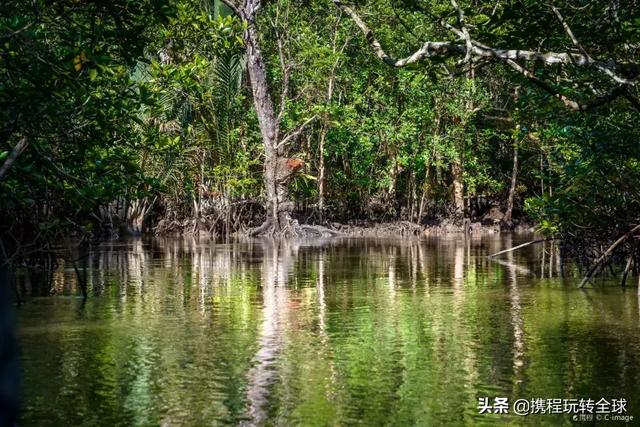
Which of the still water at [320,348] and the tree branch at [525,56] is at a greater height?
the tree branch at [525,56]

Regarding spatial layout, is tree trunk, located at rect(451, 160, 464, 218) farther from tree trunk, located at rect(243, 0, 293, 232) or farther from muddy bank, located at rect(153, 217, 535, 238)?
tree trunk, located at rect(243, 0, 293, 232)

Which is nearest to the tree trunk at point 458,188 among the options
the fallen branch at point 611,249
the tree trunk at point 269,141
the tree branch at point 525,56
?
the tree trunk at point 269,141

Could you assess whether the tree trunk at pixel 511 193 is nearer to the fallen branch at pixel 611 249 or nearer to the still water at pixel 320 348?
the still water at pixel 320 348

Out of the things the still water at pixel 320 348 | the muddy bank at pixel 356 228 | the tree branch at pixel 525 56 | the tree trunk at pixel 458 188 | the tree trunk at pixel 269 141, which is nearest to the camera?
the still water at pixel 320 348

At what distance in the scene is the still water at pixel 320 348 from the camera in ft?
20.6

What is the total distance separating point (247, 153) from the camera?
3578 centimetres

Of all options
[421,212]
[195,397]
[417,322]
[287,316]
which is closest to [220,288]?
[287,316]

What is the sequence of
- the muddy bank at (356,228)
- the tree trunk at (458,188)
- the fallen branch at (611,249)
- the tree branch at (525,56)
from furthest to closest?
the tree trunk at (458,188) < the muddy bank at (356,228) < the fallen branch at (611,249) < the tree branch at (525,56)

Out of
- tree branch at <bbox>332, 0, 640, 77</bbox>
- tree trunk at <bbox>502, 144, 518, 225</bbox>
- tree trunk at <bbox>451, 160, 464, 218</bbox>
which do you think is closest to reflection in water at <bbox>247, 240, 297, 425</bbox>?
tree branch at <bbox>332, 0, 640, 77</bbox>

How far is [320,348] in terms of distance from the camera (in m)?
8.70

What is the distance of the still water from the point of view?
20.6 ft

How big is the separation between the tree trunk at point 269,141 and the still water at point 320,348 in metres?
17.4

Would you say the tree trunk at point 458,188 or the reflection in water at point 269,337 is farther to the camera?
the tree trunk at point 458,188

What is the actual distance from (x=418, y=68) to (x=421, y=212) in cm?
2917
